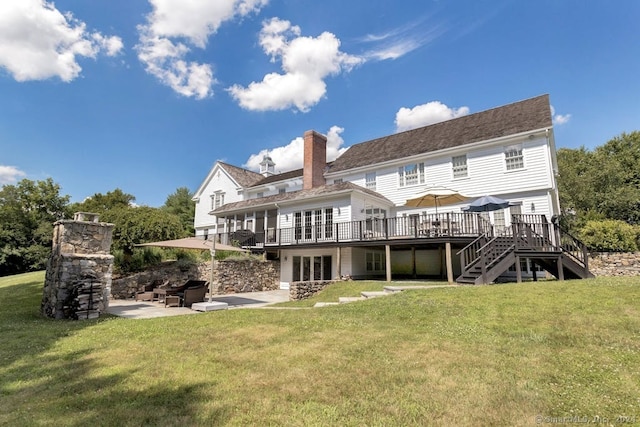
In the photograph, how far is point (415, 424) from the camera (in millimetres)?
2996

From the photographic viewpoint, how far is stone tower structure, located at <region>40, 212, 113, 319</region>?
885 centimetres

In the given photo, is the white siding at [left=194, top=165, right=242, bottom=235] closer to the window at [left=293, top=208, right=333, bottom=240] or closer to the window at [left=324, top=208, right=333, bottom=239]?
the window at [left=293, top=208, right=333, bottom=240]

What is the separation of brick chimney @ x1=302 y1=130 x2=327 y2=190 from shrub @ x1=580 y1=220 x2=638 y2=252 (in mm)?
16238

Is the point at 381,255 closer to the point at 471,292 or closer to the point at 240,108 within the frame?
the point at 471,292

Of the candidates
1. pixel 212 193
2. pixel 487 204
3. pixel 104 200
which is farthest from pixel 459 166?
pixel 104 200

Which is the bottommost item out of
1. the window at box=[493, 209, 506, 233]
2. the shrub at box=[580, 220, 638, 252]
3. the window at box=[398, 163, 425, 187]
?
the shrub at box=[580, 220, 638, 252]

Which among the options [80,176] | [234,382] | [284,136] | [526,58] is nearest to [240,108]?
[284,136]

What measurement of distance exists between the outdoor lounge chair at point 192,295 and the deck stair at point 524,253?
941 centimetres

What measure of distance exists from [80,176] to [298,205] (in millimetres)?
16399

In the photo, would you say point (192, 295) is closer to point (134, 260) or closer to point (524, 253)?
point (134, 260)

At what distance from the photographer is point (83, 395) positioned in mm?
3691

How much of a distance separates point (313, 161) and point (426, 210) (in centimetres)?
890

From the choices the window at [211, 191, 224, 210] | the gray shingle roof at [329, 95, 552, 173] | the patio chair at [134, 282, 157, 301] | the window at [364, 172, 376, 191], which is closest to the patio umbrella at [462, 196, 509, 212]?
the gray shingle roof at [329, 95, 552, 173]

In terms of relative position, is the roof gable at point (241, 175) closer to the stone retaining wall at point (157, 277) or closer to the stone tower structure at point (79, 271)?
the stone retaining wall at point (157, 277)
